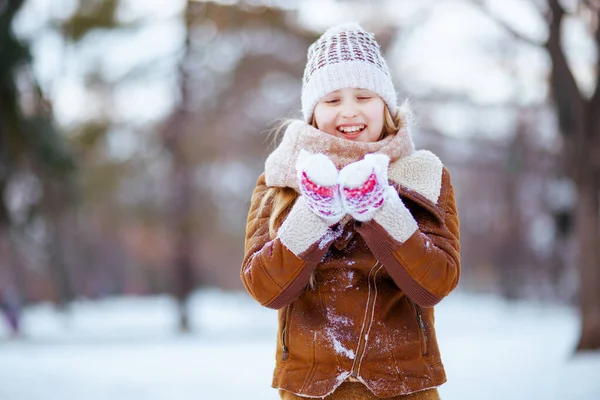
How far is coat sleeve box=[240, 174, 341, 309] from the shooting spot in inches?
75.4

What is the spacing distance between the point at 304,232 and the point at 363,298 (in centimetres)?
28

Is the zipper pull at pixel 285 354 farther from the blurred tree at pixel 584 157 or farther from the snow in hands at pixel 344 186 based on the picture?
the blurred tree at pixel 584 157

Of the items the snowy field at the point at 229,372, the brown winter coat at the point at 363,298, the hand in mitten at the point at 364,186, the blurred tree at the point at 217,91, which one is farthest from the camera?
the blurred tree at the point at 217,91

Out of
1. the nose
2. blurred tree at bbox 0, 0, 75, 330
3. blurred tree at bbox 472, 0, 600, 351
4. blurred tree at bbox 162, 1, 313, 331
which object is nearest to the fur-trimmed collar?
the nose

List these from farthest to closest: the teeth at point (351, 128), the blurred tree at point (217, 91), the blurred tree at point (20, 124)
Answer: the blurred tree at point (217, 91)
the blurred tree at point (20, 124)
the teeth at point (351, 128)

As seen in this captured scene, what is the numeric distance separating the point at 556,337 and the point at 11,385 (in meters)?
7.53

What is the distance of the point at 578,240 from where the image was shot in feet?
28.9

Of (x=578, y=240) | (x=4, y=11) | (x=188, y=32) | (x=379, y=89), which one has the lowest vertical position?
(x=379, y=89)

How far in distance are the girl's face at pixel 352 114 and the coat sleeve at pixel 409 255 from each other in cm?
32

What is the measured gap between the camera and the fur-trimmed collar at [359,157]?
2.07 metres

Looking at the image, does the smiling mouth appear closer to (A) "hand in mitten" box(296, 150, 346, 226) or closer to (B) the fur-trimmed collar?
(B) the fur-trimmed collar

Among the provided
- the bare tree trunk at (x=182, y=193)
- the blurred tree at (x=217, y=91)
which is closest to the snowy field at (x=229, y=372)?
the bare tree trunk at (x=182, y=193)

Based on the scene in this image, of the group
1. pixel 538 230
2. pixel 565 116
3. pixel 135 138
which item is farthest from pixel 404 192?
pixel 538 230

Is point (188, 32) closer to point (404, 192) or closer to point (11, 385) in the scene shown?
point (11, 385)
